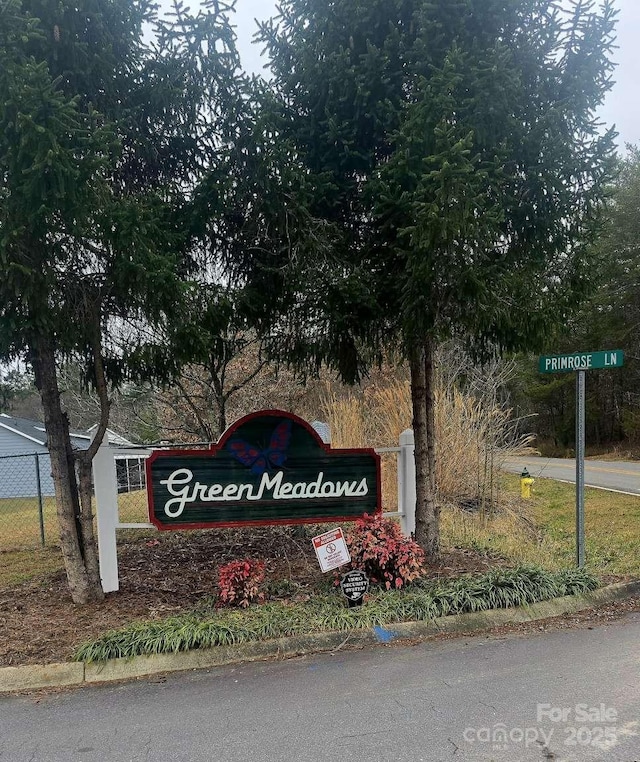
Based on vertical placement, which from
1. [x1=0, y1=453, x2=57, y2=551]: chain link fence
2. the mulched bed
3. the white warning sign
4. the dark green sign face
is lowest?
[x1=0, y1=453, x2=57, y2=551]: chain link fence

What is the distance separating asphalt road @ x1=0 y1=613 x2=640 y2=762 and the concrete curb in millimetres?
124

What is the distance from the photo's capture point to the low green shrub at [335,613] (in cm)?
389

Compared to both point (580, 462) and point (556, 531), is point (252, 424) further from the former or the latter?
point (556, 531)

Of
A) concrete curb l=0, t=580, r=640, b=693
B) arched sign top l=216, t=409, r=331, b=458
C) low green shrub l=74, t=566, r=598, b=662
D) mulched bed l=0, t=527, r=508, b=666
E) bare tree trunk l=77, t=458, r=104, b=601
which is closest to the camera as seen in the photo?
concrete curb l=0, t=580, r=640, b=693

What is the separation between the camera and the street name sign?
Answer: 5.05 metres

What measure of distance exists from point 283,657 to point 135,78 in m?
4.75

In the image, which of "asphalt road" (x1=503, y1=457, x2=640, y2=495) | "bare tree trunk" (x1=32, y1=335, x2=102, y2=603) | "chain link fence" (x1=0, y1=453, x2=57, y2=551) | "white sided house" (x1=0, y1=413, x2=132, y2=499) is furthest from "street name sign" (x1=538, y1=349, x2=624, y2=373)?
"white sided house" (x1=0, y1=413, x2=132, y2=499)

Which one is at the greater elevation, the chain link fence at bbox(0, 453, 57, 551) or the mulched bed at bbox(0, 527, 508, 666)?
the mulched bed at bbox(0, 527, 508, 666)

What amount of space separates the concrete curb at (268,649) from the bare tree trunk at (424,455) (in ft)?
3.77

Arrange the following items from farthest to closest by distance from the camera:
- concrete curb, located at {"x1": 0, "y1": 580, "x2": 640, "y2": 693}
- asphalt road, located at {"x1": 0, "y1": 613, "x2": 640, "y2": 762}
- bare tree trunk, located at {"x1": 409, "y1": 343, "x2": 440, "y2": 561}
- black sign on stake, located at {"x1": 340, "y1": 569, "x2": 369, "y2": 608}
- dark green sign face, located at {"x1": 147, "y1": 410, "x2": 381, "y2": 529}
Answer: bare tree trunk, located at {"x1": 409, "y1": 343, "x2": 440, "y2": 561} → dark green sign face, located at {"x1": 147, "y1": 410, "x2": 381, "y2": 529} → black sign on stake, located at {"x1": 340, "y1": 569, "x2": 369, "y2": 608} → concrete curb, located at {"x1": 0, "y1": 580, "x2": 640, "y2": 693} → asphalt road, located at {"x1": 0, "y1": 613, "x2": 640, "y2": 762}

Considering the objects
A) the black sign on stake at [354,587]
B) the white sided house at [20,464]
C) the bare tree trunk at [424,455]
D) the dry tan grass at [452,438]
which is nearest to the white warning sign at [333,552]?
the black sign on stake at [354,587]

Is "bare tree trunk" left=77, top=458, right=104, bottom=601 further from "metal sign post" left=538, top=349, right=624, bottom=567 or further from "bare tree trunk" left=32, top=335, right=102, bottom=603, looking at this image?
"metal sign post" left=538, top=349, right=624, bottom=567

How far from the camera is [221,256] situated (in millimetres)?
5547

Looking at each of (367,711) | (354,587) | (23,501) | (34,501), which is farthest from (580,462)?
(23,501)
